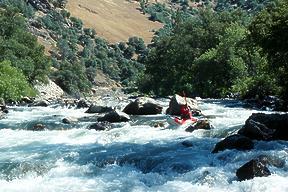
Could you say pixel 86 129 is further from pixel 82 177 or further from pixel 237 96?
pixel 237 96

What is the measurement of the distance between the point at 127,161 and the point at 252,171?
5.51 m

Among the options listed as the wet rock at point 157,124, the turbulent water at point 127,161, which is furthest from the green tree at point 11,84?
the wet rock at point 157,124

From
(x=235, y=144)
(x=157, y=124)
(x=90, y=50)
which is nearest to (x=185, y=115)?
(x=157, y=124)

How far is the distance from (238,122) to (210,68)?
3263cm

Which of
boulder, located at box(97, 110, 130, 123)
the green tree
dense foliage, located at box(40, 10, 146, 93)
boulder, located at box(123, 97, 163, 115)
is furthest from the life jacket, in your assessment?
dense foliage, located at box(40, 10, 146, 93)

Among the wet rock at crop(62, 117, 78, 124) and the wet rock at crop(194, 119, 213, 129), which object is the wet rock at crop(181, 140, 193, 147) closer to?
the wet rock at crop(194, 119, 213, 129)

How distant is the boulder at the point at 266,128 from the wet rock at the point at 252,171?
5.27 metres

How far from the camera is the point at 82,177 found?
17859mm

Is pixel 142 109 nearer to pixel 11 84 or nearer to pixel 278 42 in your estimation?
pixel 278 42

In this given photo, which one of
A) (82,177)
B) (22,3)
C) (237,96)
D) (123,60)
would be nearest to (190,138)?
(82,177)

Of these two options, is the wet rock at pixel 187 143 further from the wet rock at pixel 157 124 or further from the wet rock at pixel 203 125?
the wet rock at pixel 157 124

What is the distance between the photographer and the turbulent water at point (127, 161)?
16578mm

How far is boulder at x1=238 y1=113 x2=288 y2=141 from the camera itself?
2217 centimetres

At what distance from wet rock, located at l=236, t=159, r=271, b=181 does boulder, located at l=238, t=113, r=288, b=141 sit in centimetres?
527
